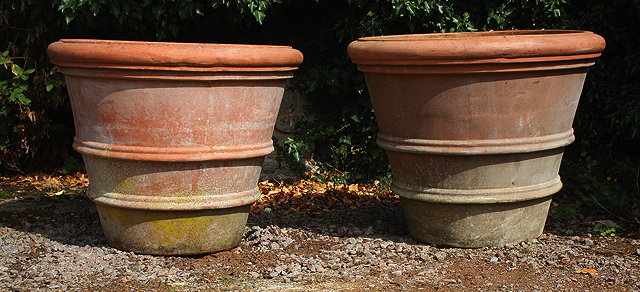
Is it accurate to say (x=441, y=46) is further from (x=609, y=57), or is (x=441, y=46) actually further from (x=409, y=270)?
(x=609, y=57)

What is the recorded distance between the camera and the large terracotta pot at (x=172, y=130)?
399cm

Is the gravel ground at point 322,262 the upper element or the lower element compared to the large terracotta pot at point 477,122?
lower

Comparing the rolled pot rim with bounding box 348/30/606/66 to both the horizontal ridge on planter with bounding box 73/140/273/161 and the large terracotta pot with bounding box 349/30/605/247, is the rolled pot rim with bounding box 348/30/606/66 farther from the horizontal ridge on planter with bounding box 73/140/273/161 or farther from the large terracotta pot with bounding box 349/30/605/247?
the horizontal ridge on planter with bounding box 73/140/273/161

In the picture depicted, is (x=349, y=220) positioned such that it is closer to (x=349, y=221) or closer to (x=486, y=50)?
(x=349, y=221)

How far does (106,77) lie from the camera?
4039 millimetres

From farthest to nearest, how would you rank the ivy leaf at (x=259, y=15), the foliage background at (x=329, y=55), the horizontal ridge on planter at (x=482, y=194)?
1. the foliage background at (x=329, y=55)
2. the ivy leaf at (x=259, y=15)
3. the horizontal ridge on planter at (x=482, y=194)

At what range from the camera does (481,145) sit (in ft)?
13.9

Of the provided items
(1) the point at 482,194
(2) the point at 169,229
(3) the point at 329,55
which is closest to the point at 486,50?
(1) the point at 482,194

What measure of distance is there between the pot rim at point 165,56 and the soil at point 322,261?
38.9 inches

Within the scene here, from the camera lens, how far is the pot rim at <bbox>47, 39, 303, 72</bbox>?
3.93 m

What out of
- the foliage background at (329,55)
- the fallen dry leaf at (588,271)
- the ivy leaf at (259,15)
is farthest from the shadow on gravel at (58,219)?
the fallen dry leaf at (588,271)

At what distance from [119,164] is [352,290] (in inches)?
52.4

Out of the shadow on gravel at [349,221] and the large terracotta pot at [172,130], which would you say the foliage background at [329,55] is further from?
the large terracotta pot at [172,130]

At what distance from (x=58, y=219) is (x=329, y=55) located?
7.56ft
